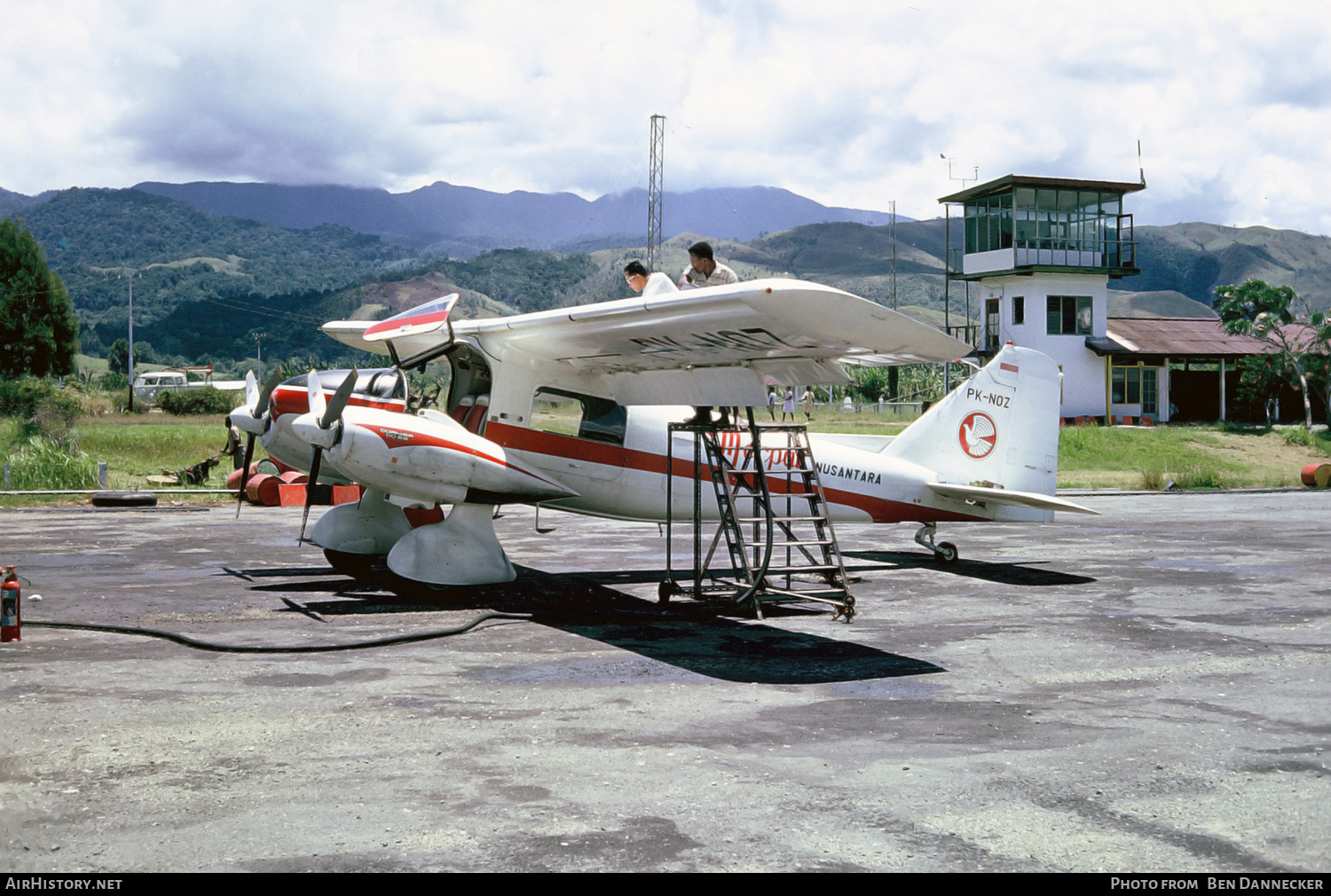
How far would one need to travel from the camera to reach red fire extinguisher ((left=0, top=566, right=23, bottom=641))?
864 centimetres

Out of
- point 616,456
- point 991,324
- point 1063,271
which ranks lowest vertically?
point 616,456

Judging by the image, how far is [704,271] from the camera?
11.1 m

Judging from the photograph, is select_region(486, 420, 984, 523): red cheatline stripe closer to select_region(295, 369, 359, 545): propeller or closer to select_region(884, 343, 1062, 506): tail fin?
select_region(884, 343, 1062, 506): tail fin

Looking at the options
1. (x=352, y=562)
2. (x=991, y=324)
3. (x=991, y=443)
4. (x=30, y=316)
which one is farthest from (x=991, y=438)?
(x=30, y=316)

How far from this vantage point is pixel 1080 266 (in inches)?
2170

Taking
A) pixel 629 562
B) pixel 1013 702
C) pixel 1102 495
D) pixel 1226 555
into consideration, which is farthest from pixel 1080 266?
pixel 1013 702

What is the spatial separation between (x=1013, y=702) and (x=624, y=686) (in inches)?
102

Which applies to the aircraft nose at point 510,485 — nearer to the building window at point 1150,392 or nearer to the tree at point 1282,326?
the tree at point 1282,326

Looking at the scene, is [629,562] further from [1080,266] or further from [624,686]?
[1080,266]

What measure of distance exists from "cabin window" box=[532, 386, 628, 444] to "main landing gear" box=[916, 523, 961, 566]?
4.62m

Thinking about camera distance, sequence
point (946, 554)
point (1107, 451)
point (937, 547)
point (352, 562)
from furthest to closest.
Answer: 1. point (1107, 451)
2. point (937, 547)
3. point (946, 554)
4. point (352, 562)

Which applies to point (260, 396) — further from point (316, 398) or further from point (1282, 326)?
point (1282, 326)

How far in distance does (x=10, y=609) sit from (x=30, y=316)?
3043 inches

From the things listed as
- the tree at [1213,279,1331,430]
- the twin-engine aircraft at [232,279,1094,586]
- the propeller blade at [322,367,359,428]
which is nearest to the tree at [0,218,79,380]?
the twin-engine aircraft at [232,279,1094,586]
